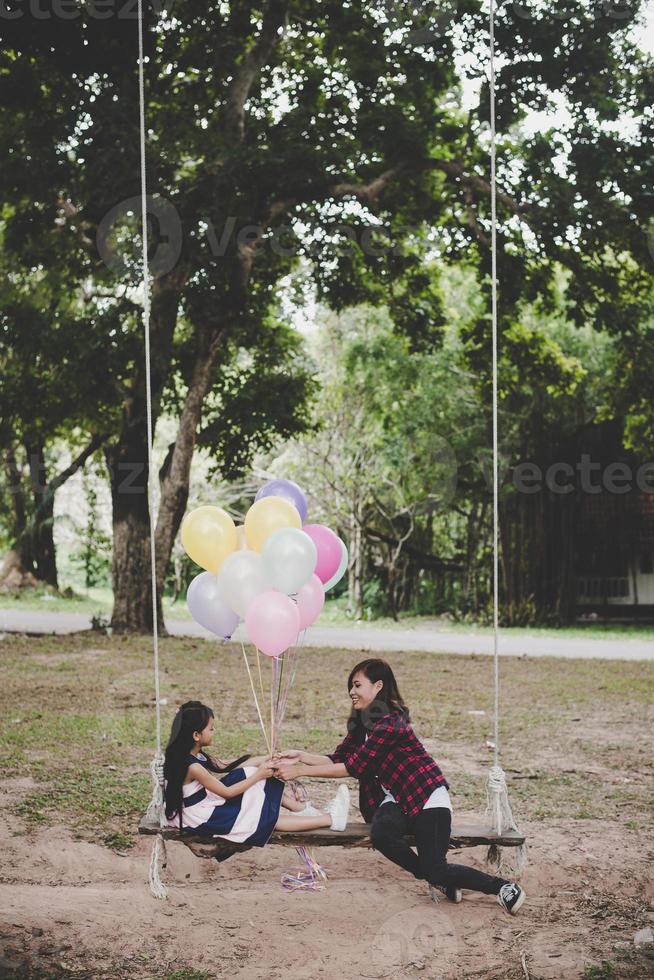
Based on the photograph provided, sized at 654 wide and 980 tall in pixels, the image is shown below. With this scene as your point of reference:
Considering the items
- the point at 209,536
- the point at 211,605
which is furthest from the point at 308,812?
the point at 209,536

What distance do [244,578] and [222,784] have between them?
817 mm

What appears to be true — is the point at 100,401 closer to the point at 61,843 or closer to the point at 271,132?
the point at 271,132

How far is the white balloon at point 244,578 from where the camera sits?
3.99m

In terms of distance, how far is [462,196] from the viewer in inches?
499

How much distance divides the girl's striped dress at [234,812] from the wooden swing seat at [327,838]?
34mm

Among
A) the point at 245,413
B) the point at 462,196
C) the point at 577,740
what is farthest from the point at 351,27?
the point at 577,740

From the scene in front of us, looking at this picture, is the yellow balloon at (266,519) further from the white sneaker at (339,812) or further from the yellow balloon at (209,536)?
the white sneaker at (339,812)

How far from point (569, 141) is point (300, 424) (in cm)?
503

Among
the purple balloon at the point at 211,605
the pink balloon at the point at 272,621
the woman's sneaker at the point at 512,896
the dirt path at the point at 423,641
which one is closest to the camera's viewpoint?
the woman's sneaker at the point at 512,896

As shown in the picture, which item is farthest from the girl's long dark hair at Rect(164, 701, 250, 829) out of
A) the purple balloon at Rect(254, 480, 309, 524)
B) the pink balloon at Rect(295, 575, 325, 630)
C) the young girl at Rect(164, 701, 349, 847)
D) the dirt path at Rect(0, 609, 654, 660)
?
the dirt path at Rect(0, 609, 654, 660)

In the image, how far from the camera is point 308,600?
424cm

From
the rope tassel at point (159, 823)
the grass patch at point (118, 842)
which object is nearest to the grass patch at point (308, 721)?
the grass patch at point (118, 842)

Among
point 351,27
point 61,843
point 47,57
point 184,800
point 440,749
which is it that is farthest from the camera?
point 351,27

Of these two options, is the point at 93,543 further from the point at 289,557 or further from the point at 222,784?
the point at 289,557
